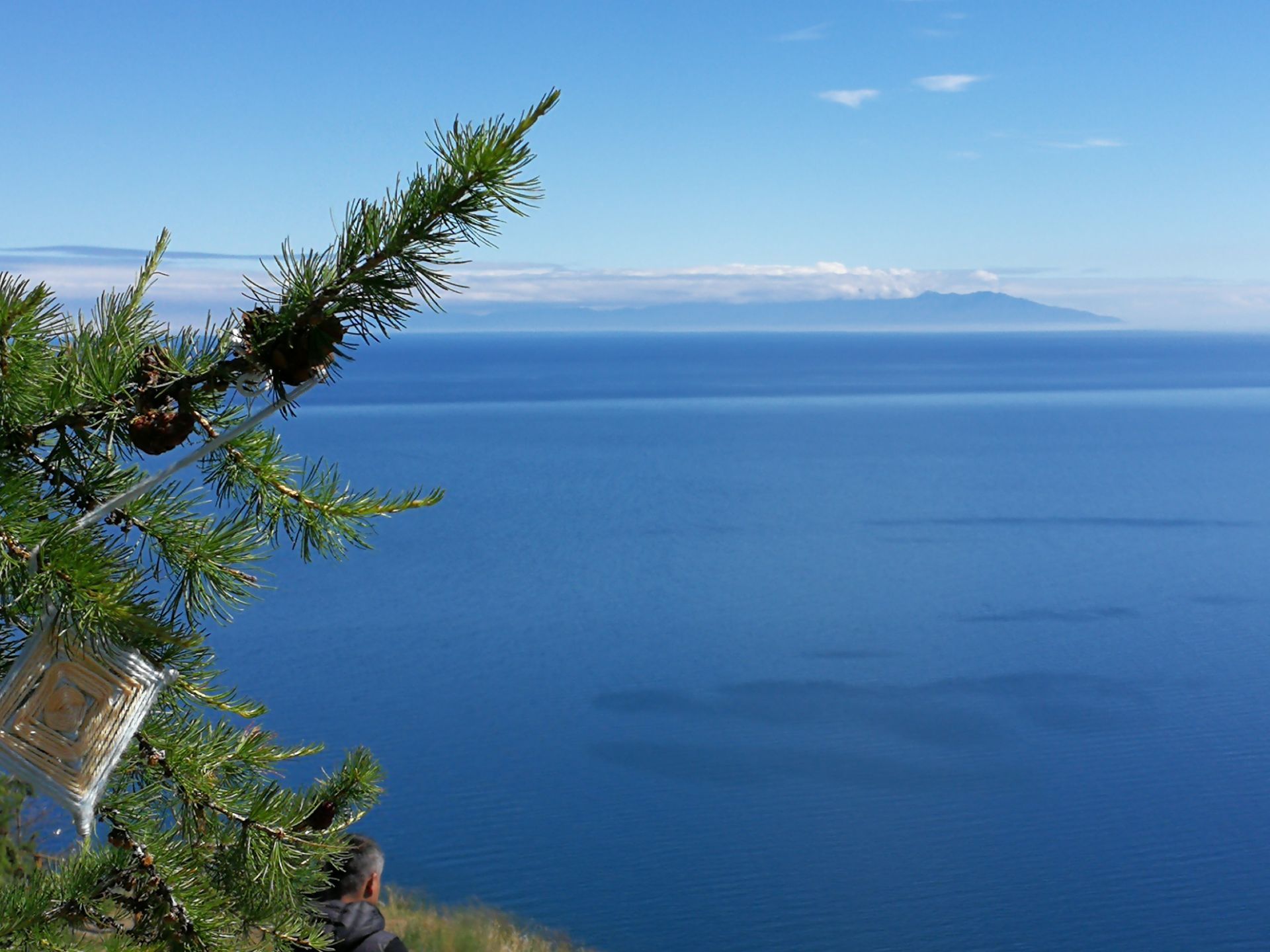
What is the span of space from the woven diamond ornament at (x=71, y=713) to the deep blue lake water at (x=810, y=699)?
11.9 metres

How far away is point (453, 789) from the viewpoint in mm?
15812

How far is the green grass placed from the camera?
35.1ft

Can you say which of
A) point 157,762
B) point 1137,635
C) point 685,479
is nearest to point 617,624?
point 1137,635

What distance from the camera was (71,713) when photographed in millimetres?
1308

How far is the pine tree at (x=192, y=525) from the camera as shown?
1226 millimetres

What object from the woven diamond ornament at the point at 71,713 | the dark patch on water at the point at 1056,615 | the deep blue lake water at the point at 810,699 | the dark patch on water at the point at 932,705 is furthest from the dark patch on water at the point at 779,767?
the woven diamond ornament at the point at 71,713

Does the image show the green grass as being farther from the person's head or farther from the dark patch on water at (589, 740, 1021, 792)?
the person's head

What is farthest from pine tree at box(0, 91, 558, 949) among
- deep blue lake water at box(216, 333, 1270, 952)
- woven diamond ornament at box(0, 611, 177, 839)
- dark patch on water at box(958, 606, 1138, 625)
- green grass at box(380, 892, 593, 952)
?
dark patch on water at box(958, 606, 1138, 625)

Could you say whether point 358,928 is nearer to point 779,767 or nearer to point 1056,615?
point 779,767

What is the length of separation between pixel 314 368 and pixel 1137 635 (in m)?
22.4

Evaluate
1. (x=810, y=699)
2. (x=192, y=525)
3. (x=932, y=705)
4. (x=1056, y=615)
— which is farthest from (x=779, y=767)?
(x=192, y=525)

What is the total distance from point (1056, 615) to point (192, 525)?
23.2 metres

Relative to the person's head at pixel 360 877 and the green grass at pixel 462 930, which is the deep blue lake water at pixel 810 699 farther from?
the person's head at pixel 360 877

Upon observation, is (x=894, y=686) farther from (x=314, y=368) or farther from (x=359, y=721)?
(x=314, y=368)
